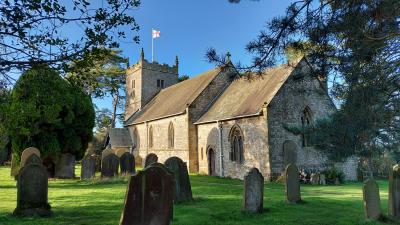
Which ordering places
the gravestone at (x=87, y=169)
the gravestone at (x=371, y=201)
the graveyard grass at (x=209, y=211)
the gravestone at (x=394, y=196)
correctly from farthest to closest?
the gravestone at (x=87, y=169), the gravestone at (x=394, y=196), the gravestone at (x=371, y=201), the graveyard grass at (x=209, y=211)

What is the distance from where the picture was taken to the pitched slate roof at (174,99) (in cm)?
2951

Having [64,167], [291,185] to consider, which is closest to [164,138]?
[64,167]

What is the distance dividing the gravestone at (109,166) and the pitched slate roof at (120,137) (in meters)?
18.7

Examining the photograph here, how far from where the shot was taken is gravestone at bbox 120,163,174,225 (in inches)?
271

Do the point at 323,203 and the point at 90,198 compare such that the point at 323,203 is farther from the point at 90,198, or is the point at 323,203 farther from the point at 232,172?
the point at 232,172

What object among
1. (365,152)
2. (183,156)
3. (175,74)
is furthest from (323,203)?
(175,74)

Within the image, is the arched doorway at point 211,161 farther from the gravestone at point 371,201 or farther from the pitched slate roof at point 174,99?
the gravestone at point 371,201

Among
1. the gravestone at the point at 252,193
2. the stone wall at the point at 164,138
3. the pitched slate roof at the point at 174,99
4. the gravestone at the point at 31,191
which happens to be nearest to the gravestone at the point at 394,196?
the gravestone at the point at 252,193

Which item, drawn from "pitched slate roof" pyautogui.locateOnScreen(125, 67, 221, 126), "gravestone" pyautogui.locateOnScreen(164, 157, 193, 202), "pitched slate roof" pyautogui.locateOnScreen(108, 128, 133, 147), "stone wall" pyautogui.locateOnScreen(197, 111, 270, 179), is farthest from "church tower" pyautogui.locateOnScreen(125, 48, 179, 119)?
"gravestone" pyautogui.locateOnScreen(164, 157, 193, 202)

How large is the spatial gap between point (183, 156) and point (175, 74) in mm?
18368

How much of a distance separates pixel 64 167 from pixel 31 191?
13.3 m

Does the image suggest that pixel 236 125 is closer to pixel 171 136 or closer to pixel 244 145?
pixel 244 145

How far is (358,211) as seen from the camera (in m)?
10.5

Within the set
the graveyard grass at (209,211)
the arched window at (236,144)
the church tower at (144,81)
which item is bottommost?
A: the graveyard grass at (209,211)
